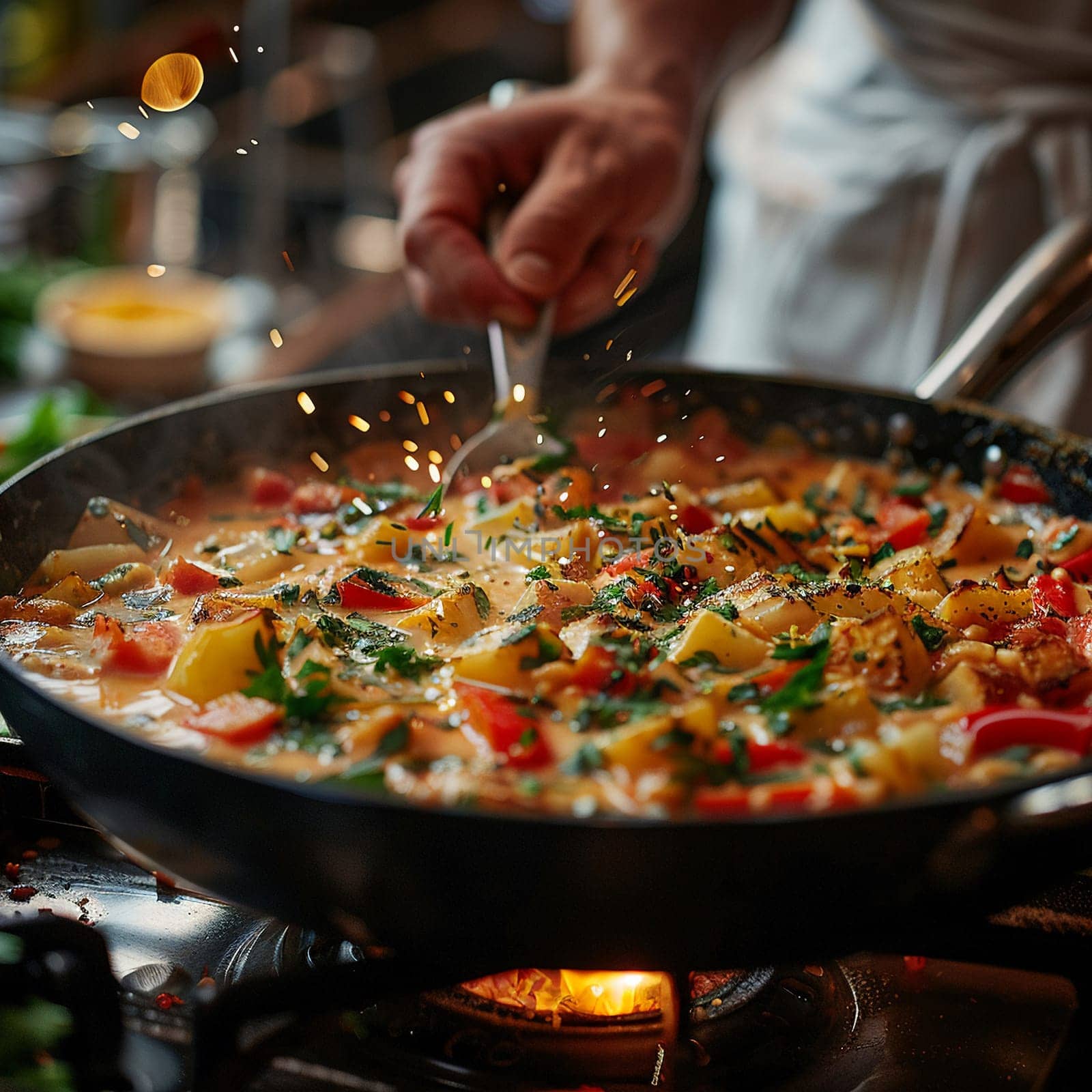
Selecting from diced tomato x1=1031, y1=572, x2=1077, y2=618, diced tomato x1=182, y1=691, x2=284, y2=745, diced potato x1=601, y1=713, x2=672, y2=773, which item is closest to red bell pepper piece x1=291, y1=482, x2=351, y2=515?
diced tomato x1=182, y1=691, x2=284, y2=745

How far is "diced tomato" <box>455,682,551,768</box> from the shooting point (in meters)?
1.50

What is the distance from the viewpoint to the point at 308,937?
1.76 metres

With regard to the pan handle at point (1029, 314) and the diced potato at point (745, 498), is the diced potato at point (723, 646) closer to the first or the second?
the diced potato at point (745, 498)

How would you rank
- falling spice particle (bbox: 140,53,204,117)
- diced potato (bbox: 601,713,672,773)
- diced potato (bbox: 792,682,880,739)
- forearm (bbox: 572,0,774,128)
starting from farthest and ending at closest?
falling spice particle (bbox: 140,53,204,117), forearm (bbox: 572,0,774,128), diced potato (bbox: 792,682,880,739), diced potato (bbox: 601,713,672,773)

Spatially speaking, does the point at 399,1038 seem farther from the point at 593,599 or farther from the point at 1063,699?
the point at 1063,699

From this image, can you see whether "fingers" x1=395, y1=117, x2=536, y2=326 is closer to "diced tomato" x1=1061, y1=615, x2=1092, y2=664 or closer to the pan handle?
the pan handle

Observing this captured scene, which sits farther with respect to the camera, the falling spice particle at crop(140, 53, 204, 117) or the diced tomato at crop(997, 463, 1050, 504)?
the falling spice particle at crop(140, 53, 204, 117)

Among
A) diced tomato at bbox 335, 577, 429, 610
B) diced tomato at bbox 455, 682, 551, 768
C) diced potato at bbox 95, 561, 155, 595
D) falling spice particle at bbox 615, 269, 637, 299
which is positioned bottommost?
diced potato at bbox 95, 561, 155, 595

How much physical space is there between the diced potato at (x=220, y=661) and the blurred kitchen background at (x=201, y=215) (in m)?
1.17

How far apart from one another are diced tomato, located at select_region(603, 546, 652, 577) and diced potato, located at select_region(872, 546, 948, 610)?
418 mm

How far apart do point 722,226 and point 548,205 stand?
1.84 metres

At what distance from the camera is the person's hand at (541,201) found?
2.34 m

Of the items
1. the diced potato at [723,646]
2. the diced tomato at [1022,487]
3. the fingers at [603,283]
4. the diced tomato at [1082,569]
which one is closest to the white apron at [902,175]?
the diced tomato at [1022,487]

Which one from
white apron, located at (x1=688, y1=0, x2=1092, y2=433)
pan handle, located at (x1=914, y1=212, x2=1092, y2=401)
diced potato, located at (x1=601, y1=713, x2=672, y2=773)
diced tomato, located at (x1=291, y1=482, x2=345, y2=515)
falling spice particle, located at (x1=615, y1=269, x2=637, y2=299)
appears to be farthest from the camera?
white apron, located at (x1=688, y1=0, x2=1092, y2=433)
